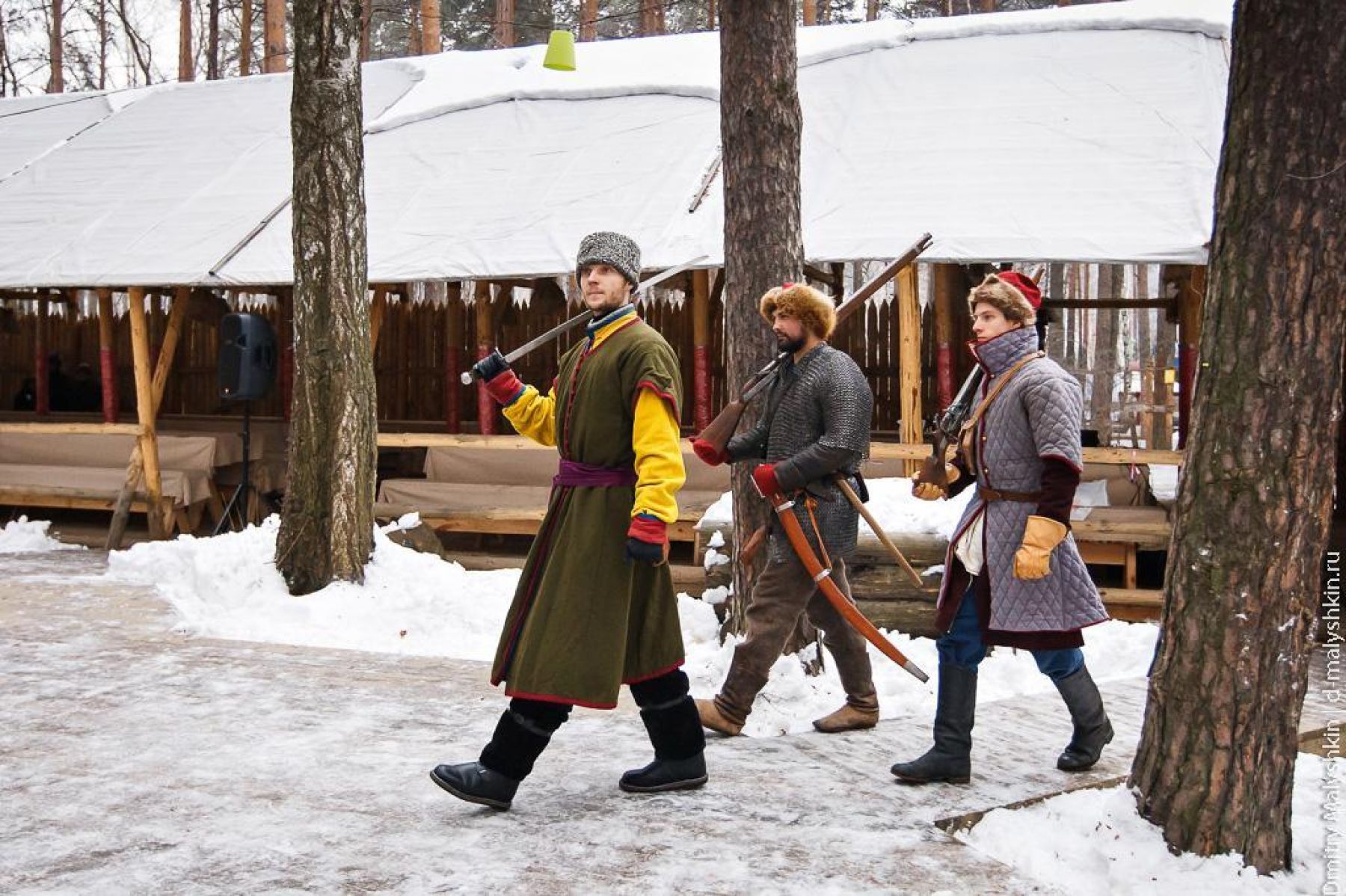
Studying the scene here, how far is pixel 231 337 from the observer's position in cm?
1005

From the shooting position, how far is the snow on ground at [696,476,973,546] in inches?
286

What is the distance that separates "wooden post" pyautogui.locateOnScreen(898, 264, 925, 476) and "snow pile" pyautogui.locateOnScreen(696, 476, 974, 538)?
2.02 ft

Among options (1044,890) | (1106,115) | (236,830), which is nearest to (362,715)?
(236,830)

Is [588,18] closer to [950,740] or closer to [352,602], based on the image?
[352,602]

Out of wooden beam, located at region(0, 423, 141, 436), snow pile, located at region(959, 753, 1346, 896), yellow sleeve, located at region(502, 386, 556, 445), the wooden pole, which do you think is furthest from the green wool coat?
wooden beam, located at region(0, 423, 141, 436)

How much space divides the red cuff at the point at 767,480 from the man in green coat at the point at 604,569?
2.22ft

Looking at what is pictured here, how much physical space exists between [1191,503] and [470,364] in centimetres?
1038

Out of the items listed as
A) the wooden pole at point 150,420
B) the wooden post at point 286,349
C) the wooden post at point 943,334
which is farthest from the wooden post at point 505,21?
the wooden post at point 943,334

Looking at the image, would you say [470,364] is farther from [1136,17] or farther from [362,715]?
[362,715]

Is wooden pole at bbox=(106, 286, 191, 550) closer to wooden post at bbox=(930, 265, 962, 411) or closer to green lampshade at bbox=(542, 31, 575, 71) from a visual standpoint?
green lampshade at bbox=(542, 31, 575, 71)

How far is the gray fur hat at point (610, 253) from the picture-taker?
4.00m

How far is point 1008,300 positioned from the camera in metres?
4.08

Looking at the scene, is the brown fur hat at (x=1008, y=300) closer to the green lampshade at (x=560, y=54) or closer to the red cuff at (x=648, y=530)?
the red cuff at (x=648, y=530)

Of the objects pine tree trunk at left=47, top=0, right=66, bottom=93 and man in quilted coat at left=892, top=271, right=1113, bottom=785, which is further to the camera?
pine tree trunk at left=47, top=0, right=66, bottom=93
